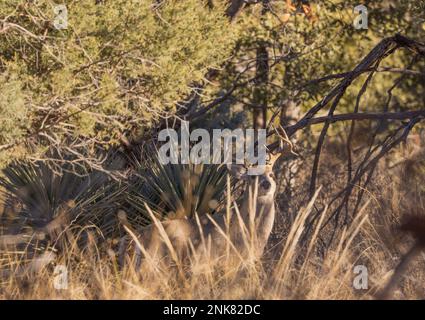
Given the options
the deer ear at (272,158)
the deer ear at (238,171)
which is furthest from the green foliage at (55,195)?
the deer ear at (272,158)

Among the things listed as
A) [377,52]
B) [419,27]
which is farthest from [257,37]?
[377,52]

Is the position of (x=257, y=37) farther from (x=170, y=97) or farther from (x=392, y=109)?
(x=392, y=109)

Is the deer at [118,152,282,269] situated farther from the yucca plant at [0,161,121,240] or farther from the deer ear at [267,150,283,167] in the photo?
the yucca plant at [0,161,121,240]

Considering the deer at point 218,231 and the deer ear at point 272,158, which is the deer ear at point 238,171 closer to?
the deer at point 218,231

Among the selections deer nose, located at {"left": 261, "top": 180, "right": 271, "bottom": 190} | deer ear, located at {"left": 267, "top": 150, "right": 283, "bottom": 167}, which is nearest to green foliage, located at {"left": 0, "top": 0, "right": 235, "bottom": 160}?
deer ear, located at {"left": 267, "top": 150, "right": 283, "bottom": 167}

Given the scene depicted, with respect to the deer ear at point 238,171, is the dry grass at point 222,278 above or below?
below

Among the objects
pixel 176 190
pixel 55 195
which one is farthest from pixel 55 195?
pixel 176 190

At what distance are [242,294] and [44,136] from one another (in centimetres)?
428

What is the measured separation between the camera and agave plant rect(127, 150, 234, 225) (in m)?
10.1

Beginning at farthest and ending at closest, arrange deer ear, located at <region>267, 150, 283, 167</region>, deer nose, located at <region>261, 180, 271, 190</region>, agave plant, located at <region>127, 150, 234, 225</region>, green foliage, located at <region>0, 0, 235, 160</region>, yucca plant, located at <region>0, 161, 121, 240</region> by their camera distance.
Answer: yucca plant, located at <region>0, 161, 121, 240</region> → agave plant, located at <region>127, 150, 234, 225</region> → green foliage, located at <region>0, 0, 235, 160</region> → deer ear, located at <region>267, 150, 283, 167</region> → deer nose, located at <region>261, 180, 271, 190</region>

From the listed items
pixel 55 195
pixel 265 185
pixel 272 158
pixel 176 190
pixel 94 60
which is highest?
pixel 94 60

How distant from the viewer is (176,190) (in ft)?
33.8

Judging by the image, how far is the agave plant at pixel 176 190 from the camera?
33.1 ft

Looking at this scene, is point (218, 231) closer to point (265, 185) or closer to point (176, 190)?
point (265, 185)
